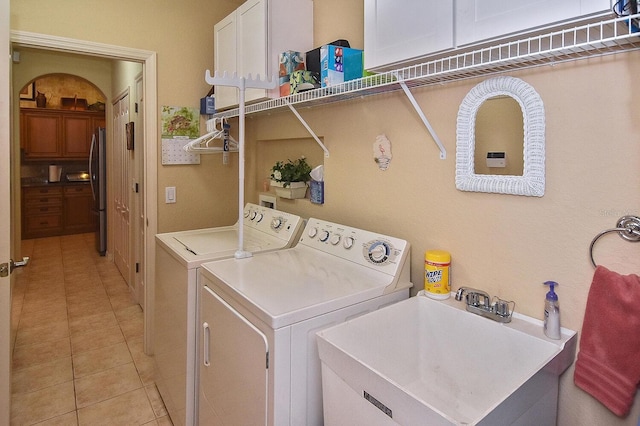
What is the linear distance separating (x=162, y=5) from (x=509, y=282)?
268cm

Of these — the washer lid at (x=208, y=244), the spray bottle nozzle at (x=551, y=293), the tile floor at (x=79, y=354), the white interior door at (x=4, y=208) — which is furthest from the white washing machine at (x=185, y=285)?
Answer: the spray bottle nozzle at (x=551, y=293)

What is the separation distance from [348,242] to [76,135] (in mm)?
6469

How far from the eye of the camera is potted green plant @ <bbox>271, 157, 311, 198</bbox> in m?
2.36

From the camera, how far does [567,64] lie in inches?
47.0

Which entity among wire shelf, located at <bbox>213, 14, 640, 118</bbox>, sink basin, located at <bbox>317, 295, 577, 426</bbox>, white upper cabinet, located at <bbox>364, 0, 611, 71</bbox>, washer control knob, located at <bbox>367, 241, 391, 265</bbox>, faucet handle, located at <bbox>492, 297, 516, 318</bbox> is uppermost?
white upper cabinet, located at <bbox>364, 0, 611, 71</bbox>

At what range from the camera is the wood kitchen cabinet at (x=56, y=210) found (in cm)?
629

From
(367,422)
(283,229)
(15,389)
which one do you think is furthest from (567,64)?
(15,389)

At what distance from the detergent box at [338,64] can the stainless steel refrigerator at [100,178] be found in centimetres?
469

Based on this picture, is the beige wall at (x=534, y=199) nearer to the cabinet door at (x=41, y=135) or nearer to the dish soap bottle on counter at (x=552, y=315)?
the dish soap bottle on counter at (x=552, y=315)

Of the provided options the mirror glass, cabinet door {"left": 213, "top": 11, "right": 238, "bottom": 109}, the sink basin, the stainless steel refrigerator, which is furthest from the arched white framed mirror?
the stainless steel refrigerator

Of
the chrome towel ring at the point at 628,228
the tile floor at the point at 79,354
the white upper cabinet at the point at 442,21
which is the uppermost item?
the white upper cabinet at the point at 442,21

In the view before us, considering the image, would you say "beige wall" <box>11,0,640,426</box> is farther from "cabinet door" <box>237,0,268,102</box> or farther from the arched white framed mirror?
"cabinet door" <box>237,0,268,102</box>

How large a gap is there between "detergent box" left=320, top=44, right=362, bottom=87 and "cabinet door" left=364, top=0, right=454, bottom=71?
0.86 feet

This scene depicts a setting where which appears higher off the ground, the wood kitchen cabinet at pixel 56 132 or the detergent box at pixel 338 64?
the wood kitchen cabinet at pixel 56 132
